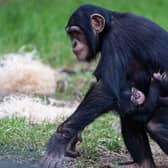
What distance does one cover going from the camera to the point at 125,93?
6094 mm

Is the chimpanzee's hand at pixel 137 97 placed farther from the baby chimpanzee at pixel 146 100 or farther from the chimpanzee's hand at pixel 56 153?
the chimpanzee's hand at pixel 56 153

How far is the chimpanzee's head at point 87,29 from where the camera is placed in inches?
249

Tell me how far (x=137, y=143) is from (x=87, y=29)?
97 cm

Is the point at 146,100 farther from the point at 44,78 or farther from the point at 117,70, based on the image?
the point at 44,78

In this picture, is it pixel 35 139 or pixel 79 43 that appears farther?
pixel 35 139

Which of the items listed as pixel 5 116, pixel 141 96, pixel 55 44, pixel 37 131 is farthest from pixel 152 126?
pixel 55 44

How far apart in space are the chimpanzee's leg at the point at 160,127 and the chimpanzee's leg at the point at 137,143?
22cm

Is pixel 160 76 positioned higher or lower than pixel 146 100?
higher

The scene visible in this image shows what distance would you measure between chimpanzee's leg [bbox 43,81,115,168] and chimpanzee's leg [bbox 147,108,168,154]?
1.10 feet

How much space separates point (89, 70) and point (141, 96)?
4.72 meters

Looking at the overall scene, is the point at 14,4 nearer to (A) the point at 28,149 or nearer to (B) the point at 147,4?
(B) the point at 147,4

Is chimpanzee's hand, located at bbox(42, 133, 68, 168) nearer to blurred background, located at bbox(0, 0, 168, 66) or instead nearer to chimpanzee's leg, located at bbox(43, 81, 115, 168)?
chimpanzee's leg, located at bbox(43, 81, 115, 168)

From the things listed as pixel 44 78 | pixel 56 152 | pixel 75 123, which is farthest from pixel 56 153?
pixel 44 78

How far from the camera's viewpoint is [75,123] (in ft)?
19.5
